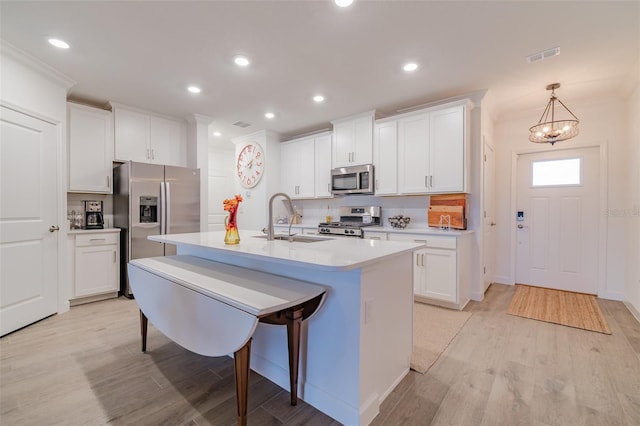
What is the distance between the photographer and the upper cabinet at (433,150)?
3332 millimetres

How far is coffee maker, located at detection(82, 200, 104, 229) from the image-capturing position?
3734mm

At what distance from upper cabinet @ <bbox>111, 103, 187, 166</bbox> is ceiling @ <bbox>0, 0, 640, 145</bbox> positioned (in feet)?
0.95

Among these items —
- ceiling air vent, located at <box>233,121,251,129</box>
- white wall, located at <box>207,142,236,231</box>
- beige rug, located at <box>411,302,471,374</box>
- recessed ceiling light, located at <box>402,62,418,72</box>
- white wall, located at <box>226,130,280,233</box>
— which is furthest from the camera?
white wall, located at <box>207,142,236,231</box>

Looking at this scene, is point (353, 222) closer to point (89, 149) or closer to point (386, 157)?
point (386, 157)

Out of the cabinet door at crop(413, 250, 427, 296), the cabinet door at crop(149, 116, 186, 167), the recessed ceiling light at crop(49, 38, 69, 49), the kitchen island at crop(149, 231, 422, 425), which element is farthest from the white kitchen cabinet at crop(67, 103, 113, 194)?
the cabinet door at crop(413, 250, 427, 296)

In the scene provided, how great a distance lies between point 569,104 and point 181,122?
5537mm

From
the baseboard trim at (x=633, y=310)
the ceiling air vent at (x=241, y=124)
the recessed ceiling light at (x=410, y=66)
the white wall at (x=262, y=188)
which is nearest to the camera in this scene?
the recessed ceiling light at (x=410, y=66)

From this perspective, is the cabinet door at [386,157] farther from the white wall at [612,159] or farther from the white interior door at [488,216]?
the white wall at [612,159]

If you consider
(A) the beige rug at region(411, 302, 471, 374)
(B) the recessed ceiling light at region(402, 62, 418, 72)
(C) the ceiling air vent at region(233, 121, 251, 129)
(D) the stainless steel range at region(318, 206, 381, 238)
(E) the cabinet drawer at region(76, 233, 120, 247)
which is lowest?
(A) the beige rug at region(411, 302, 471, 374)

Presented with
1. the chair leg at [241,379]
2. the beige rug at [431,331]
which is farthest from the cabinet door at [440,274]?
the chair leg at [241,379]

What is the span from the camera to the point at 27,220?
2725mm

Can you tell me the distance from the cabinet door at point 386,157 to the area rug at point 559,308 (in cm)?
203

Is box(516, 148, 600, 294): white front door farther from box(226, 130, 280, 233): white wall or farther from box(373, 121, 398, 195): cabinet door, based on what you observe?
box(226, 130, 280, 233): white wall

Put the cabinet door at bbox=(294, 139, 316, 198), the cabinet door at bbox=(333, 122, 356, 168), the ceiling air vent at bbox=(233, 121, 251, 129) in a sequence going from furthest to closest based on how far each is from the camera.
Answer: the cabinet door at bbox=(294, 139, 316, 198)
the ceiling air vent at bbox=(233, 121, 251, 129)
the cabinet door at bbox=(333, 122, 356, 168)
